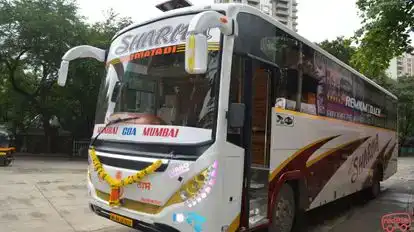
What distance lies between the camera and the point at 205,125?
4.90 meters

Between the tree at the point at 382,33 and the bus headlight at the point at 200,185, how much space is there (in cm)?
731

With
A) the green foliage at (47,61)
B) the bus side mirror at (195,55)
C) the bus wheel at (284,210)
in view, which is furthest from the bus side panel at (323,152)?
the green foliage at (47,61)

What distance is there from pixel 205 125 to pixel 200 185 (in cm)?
69

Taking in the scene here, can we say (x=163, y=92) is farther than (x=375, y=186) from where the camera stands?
No

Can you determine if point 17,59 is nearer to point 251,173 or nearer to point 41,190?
point 41,190

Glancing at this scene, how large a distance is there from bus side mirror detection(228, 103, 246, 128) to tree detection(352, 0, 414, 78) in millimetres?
6633

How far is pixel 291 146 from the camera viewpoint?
6.46 m

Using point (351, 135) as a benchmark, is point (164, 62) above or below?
above

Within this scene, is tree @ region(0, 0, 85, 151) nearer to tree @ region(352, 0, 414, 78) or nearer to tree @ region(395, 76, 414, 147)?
tree @ region(352, 0, 414, 78)

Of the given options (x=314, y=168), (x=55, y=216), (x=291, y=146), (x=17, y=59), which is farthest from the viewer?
(x=17, y=59)

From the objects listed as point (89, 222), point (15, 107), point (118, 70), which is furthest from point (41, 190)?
point (15, 107)

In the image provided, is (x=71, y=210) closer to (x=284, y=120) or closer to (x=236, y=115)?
(x=284, y=120)

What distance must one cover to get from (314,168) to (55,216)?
4.90 m
